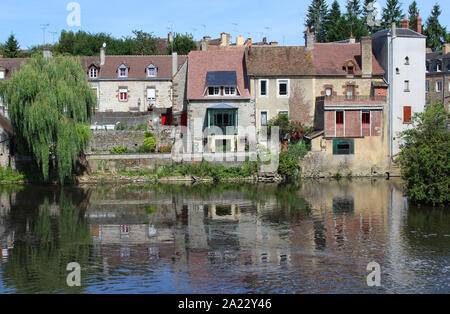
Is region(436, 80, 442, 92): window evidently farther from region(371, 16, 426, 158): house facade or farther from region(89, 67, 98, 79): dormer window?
region(89, 67, 98, 79): dormer window

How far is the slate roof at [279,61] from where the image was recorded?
175 ft

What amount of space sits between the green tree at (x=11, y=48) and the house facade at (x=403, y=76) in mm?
43016

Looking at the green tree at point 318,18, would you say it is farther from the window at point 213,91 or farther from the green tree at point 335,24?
the window at point 213,91

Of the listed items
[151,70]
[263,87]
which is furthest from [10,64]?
[263,87]

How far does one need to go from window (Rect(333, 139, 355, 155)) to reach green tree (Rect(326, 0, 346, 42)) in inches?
1063

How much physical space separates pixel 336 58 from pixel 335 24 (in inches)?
895

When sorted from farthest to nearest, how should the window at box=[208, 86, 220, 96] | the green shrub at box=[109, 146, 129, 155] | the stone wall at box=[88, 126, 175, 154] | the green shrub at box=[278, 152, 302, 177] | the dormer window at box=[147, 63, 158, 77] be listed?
the dormer window at box=[147, 63, 158, 77], the window at box=[208, 86, 220, 96], the stone wall at box=[88, 126, 175, 154], the green shrub at box=[109, 146, 129, 155], the green shrub at box=[278, 152, 302, 177]

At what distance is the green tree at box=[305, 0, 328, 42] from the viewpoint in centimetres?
7969

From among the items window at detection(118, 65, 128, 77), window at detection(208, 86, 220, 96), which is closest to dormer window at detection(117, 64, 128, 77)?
window at detection(118, 65, 128, 77)

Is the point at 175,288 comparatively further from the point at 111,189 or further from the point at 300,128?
the point at 300,128

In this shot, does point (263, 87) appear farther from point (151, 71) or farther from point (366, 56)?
point (151, 71)

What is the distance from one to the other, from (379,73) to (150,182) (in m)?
21.4

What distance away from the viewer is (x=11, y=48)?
242 feet

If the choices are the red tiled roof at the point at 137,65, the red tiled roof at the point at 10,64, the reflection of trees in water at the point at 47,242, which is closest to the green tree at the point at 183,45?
the red tiled roof at the point at 137,65
